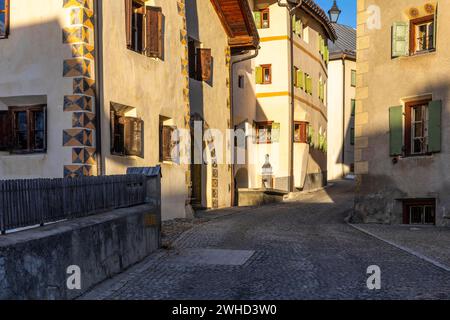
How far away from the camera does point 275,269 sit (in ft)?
26.0

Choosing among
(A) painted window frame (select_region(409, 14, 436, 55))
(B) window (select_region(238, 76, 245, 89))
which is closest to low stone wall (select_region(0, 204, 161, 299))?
(A) painted window frame (select_region(409, 14, 436, 55))

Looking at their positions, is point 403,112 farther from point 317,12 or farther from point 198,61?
point 317,12

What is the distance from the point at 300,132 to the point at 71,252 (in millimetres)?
21321

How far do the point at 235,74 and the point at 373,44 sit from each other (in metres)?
9.22

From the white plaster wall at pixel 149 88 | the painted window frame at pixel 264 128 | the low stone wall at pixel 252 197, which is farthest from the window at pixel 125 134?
the painted window frame at pixel 264 128

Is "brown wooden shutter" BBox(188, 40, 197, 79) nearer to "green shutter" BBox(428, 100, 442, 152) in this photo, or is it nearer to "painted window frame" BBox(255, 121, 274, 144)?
"green shutter" BBox(428, 100, 442, 152)

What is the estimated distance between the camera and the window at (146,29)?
13.1m

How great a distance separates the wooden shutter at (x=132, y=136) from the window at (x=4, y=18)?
3000mm

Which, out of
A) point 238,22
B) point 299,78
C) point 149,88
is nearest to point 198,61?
point 238,22

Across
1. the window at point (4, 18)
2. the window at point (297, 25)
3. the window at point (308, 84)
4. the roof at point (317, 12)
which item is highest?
the roof at point (317, 12)

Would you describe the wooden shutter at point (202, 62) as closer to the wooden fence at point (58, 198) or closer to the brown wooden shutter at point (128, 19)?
the brown wooden shutter at point (128, 19)

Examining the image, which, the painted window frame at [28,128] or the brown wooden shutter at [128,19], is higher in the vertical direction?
the brown wooden shutter at [128,19]

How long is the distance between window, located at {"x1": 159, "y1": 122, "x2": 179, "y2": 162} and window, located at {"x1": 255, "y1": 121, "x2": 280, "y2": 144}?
36.5 ft

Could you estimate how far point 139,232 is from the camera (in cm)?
880
